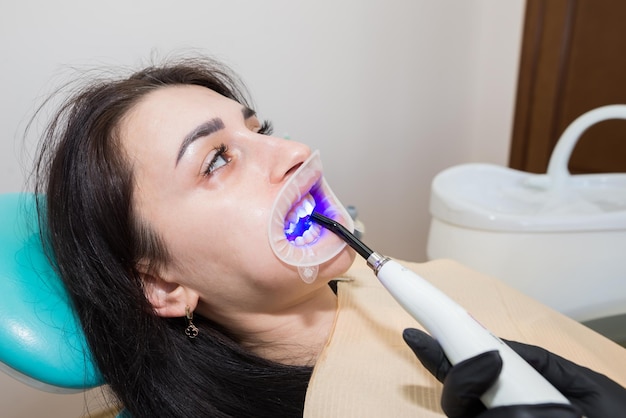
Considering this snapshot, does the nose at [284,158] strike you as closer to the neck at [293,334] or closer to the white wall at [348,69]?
the neck at [293,334]

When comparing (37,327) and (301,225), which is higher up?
(301,225)

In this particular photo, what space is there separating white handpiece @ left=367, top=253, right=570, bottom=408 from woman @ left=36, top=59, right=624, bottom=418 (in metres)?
0.16

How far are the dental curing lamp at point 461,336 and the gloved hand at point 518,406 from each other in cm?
1

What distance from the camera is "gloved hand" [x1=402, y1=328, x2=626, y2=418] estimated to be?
0.50m

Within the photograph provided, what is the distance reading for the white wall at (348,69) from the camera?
1.04m

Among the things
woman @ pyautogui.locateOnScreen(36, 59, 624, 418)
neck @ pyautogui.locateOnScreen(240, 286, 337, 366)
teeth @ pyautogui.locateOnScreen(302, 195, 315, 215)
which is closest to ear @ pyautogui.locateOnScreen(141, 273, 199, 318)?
woman @ pyautogui.locateOnScreen(36, 59, 624, 418)

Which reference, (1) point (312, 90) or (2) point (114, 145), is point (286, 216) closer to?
(2) point (114, 145)

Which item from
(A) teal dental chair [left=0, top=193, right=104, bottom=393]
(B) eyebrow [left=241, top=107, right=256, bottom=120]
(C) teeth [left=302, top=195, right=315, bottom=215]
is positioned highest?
(B) eyebrow [left=241, top=107, right=256, bottom=120]

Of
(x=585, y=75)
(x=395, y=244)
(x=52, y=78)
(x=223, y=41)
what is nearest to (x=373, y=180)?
(x=395, y=244)

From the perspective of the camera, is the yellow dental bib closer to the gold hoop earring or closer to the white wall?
the gold hoop earring

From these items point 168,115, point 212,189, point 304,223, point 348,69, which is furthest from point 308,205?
point 348,69

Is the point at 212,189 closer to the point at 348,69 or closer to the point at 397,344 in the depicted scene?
the point at 397,344

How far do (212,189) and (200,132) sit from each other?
0.09 m

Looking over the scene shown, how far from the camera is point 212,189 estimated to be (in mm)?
721
